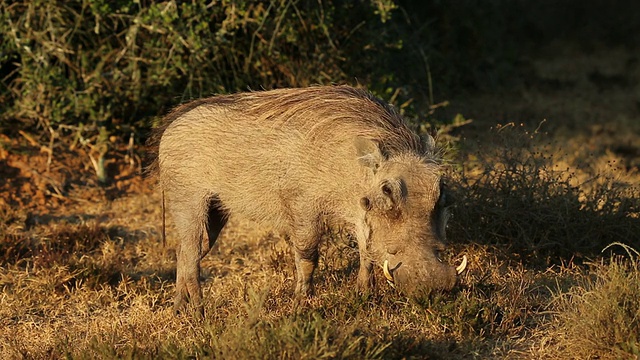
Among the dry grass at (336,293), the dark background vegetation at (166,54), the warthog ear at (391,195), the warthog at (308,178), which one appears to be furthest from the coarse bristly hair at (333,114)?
the dark background vegetation at (166,54)

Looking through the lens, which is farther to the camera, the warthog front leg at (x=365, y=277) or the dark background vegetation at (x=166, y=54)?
the dark background vegetation at (x=166, y=54)

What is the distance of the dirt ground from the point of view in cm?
418

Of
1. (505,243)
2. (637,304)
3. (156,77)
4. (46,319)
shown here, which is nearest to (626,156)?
(505,243)

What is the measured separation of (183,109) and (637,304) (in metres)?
2.81

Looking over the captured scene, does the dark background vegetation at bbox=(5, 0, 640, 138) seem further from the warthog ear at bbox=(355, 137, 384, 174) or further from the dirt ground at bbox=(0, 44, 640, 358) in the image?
the warthog ear at bbox=(355, 137, 384, 174)

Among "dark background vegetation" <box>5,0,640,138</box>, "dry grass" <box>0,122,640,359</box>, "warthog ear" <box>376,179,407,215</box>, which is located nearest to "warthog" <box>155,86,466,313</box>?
"warthog ear" <box>376,179,407,215</box>

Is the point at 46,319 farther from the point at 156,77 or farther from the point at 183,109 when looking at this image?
the point at 156,77

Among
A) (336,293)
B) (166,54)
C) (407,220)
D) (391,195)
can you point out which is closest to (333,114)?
(391,195)

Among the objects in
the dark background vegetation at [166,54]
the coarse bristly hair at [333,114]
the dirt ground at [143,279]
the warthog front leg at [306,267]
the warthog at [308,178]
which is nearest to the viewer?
the dirt ground at [143,279]

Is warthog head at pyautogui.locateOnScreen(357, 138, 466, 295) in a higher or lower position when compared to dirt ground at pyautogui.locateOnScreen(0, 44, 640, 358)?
higher

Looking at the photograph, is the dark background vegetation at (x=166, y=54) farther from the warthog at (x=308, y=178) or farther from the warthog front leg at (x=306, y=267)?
the warthog front leg at (x=306, y=267)

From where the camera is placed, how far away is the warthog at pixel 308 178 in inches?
172

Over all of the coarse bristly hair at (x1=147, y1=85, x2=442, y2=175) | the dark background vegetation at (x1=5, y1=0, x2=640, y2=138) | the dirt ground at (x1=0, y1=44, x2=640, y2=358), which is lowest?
the dirt ground at (x1=0, y1=44, x2=640, y2=358)

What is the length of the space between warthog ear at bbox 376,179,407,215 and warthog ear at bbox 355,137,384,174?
0.14m
